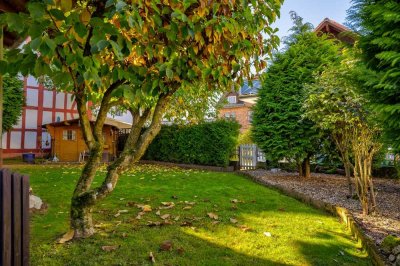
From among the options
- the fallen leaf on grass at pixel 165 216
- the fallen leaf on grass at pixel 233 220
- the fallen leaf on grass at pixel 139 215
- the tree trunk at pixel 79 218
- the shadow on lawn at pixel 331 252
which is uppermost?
the tree trunk at pixel 79 218

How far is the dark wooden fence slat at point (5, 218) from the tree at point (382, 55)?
329cm

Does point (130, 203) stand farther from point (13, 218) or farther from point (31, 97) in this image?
point (31, 97)

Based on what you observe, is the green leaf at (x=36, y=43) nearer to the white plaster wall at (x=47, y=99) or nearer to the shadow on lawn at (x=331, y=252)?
the shadow on lawn at (x=331, y=252)

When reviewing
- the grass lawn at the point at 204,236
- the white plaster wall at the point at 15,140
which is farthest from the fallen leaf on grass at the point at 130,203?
the white plaster wall at the point at 15,140

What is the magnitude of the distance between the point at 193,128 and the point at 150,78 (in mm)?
12692

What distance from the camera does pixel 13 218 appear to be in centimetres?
241

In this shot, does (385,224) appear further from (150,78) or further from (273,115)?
(273,115)

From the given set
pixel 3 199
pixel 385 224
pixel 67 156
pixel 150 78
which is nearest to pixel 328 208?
pixel 385 224

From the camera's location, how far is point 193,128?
1623 centimetres

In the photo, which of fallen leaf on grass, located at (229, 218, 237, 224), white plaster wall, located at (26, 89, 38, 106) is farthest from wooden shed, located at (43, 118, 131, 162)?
fallen leaf on grass, located at (229, 218, 237, 224)

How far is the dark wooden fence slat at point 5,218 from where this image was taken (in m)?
2.21

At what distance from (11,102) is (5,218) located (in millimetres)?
18356

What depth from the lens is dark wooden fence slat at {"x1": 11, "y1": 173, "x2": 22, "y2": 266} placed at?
7.82 feet

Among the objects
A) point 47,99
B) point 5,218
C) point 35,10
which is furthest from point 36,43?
point 47,99
